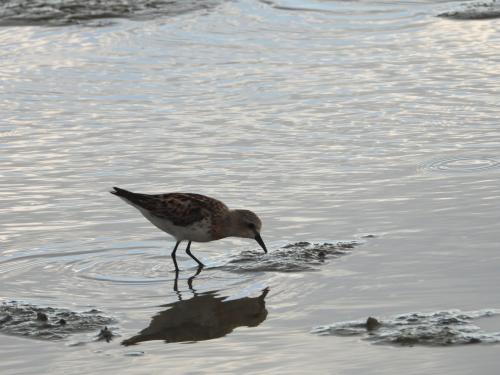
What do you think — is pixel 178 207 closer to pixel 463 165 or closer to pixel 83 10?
pixel 463 165

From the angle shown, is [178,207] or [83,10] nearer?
[178,207]

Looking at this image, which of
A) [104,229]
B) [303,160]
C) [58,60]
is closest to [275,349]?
[104,229]

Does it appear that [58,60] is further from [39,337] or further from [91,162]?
[39,337]

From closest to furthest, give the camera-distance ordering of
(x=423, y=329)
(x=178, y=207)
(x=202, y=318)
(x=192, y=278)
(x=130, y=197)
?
(x=423, y=329), (x=202, y=318), (x=192, y=278), (x=130, y=197), (x=178, y=207)

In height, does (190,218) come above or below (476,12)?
below

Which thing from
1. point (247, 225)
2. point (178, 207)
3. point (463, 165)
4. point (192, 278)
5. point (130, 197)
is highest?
point (130, 197)

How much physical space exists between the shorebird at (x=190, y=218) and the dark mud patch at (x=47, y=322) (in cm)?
159

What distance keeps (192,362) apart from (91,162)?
542 centimetres

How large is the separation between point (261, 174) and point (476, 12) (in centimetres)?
931

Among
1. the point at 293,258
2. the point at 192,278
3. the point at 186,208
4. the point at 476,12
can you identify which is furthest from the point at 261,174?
the point at 476,12

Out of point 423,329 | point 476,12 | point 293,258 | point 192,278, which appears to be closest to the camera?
point 423,329

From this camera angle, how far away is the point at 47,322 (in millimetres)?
8578

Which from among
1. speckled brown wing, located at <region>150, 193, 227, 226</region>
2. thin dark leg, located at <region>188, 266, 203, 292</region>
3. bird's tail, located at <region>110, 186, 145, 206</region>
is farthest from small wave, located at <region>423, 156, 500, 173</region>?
bird's tail, located at <region>110, 186, 145, 206</region>

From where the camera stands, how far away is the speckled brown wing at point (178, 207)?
10375 mm
